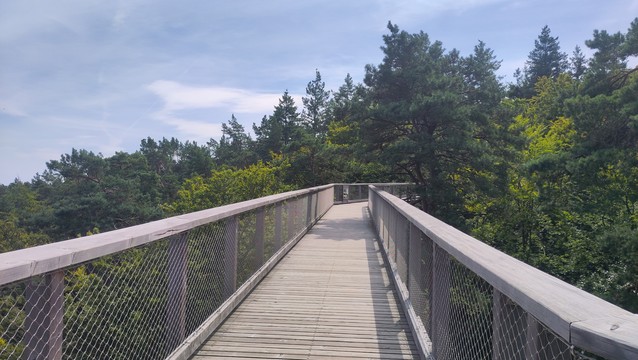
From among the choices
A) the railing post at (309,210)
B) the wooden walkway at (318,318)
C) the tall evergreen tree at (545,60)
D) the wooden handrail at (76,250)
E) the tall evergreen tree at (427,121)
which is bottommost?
the wooden walkway at (318,318)

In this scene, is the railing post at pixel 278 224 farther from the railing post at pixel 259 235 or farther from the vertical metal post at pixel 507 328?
the vertical metal post at pixel 507 328

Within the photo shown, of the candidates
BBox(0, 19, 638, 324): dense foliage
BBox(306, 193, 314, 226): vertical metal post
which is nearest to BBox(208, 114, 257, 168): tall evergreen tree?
BBox(0, 19, 638, 324): dense foliage

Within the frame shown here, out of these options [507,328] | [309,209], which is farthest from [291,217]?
[507,328]

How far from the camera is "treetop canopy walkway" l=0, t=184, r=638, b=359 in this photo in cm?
199

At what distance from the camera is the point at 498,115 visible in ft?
85.0

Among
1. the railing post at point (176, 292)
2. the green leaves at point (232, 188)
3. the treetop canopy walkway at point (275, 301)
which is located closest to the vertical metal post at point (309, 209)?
the treetop canopy walkway at point (275, 301)

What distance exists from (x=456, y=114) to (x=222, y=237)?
64.0 feet

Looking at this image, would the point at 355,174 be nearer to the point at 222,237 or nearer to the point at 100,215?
the point at 100,215

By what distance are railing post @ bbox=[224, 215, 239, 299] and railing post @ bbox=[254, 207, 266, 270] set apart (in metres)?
1.20

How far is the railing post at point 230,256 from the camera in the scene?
5.51 m

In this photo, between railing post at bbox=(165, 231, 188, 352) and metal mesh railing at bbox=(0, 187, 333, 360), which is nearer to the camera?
metal mesh railing at bbox=(0, 187, 333, 360)

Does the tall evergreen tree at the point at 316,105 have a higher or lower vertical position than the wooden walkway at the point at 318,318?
higher

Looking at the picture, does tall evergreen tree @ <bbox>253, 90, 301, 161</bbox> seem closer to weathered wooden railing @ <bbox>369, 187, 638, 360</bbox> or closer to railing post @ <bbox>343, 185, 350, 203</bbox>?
railing post @ <bbox>343, 185, 350, 203</bbox>

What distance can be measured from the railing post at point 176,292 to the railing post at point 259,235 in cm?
282
